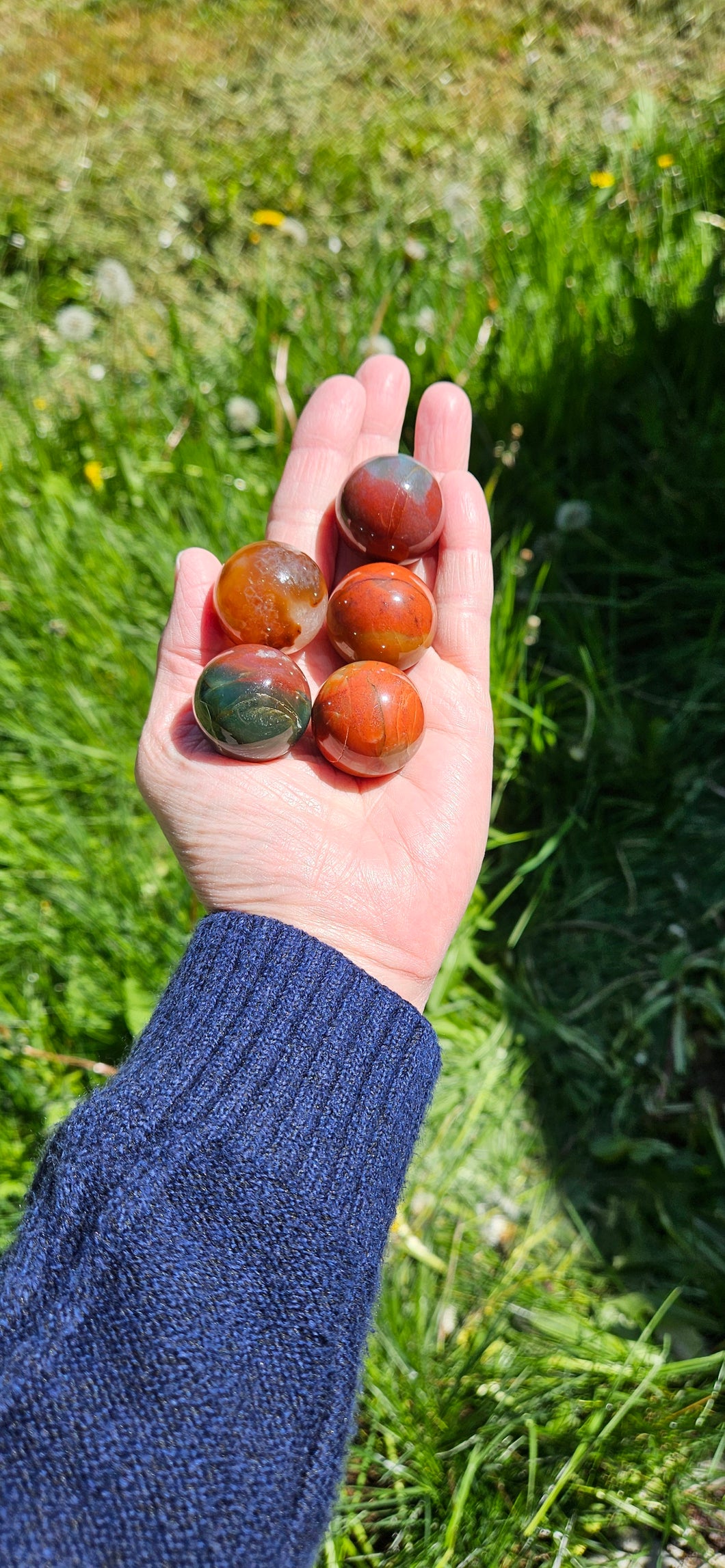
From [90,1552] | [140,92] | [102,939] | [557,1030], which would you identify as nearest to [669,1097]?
[557,1030]

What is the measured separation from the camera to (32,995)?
2.36 meters

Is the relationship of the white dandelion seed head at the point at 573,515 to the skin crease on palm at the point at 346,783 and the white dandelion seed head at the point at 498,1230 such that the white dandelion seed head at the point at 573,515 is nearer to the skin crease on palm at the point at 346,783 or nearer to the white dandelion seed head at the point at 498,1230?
the skin crease on palm at the point at 346,783

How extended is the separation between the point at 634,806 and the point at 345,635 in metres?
0.88

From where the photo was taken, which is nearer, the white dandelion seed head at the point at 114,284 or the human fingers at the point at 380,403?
the human fingers at the point at 380,403

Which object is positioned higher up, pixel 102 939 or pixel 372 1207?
pixel 372 1207

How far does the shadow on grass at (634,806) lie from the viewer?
7.44ft

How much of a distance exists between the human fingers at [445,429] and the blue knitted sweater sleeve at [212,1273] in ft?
3.92

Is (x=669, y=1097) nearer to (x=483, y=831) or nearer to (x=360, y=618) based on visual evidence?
(x=483, y=831)

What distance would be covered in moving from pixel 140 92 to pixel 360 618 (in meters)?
2.62

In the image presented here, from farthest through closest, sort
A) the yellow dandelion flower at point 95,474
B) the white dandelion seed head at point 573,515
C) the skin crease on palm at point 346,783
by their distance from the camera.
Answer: the yellow dandelion flower at point 95,474 < the white dandelion seed head at point 573,515 < the skin crease on palm at point 346,783

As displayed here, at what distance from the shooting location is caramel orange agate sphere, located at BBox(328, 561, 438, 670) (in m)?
2.00

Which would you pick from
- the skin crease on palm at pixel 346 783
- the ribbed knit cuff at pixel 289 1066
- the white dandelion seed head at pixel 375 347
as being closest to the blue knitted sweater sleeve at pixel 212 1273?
the ribbed knit cuff at pixel 289 1066

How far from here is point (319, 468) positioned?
2.34 meters

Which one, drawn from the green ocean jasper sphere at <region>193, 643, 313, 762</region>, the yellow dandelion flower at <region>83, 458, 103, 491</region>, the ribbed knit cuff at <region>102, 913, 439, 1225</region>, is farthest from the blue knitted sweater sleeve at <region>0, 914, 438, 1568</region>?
the yellow dandelion flower at <region>83, 458, 103, 491</region>
